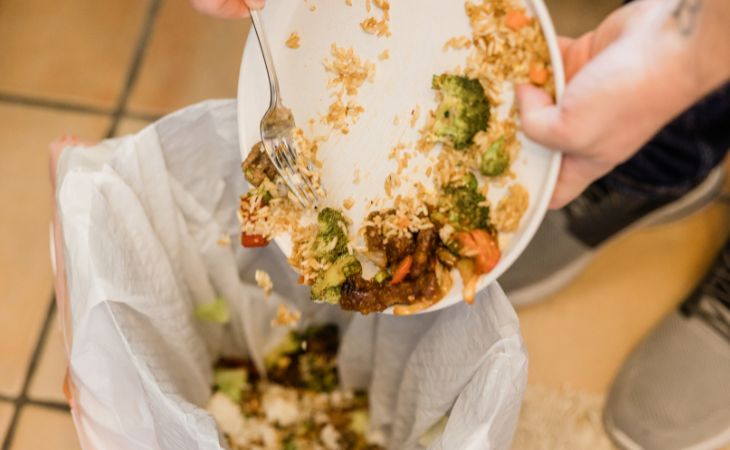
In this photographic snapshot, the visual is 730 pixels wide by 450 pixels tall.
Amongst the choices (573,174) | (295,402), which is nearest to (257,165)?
(573,174)

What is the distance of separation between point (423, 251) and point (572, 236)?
16.2 inches

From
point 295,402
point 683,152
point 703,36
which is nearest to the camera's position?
point 703,36

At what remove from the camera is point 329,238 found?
22.5 inches

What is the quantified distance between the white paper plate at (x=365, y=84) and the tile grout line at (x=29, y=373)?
443 millimetres

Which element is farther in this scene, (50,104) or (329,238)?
(50,104)

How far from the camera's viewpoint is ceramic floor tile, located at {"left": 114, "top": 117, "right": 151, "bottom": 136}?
0.99m

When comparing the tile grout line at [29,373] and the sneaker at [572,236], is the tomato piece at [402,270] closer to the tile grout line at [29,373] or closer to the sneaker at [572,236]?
the sneaker at [572,236]

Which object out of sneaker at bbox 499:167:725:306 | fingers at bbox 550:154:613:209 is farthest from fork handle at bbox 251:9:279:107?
sneaker at bbox 499:167:725:306

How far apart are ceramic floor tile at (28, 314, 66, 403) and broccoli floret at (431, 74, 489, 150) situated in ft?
1.75

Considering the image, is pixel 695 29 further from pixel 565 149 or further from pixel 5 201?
pixel 5 201

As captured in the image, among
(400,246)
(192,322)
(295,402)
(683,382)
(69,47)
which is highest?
(69,47)

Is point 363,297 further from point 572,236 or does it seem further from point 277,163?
point 572,236

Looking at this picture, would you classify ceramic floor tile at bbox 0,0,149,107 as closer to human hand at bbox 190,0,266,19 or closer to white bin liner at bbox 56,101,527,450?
white bin liner at bbox 56,101,527,450

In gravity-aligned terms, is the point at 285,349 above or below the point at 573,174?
below
